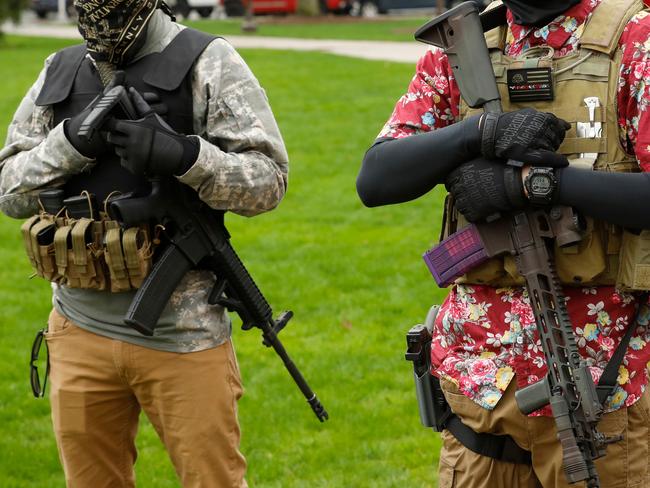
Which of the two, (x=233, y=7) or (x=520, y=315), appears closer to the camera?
(x=520, y=315)

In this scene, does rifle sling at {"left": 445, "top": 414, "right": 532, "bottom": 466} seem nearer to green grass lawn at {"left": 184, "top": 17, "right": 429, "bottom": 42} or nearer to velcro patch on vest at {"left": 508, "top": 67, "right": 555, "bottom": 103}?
velcro patch on vest at {"left": 508, "top": 67, "right": 555, "bottom": 103}

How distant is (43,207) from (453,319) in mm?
1373

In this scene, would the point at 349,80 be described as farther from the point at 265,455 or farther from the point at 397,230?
the point at 265,455

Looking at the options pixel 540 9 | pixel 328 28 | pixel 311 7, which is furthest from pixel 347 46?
pixel 540 9

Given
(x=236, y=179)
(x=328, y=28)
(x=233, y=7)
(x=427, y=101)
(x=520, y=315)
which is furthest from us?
(x=233, y=7)

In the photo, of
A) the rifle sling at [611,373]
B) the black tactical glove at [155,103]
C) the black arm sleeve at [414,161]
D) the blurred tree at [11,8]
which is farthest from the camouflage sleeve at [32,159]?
the blurred tree at [11,8]

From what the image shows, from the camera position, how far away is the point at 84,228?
132 inches

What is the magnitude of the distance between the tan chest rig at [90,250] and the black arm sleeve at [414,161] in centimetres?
82

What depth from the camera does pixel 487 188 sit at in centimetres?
265

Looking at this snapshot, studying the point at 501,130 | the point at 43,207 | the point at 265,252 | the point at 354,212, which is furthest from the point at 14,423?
the point at 354,212

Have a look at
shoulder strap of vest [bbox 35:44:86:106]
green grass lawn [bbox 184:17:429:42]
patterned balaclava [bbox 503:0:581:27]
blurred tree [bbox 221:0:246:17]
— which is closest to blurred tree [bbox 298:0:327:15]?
green grass lawn [bbox 184:17:429:42]

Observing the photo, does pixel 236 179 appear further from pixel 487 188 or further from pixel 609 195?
pixel 609 195

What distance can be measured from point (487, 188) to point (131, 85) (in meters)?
1.26

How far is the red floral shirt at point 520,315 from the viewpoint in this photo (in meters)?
2.73
